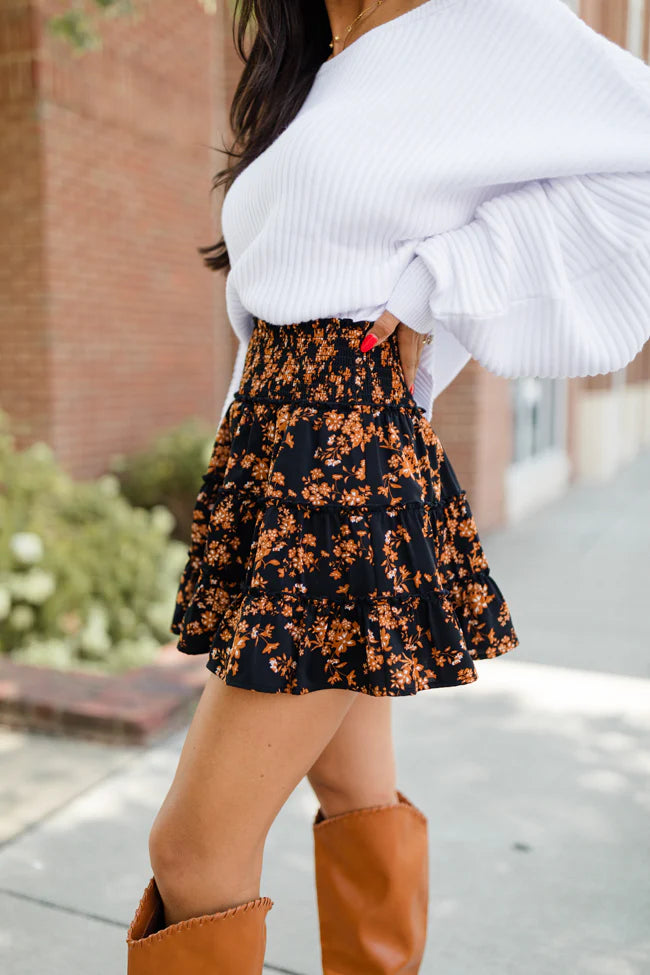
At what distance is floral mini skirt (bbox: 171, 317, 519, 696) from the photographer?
1281mm

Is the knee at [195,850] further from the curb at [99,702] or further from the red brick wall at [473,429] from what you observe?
the red brick wall at [473,429]

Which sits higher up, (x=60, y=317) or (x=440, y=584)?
(x=60, y=317)

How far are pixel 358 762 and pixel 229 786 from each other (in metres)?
0.42

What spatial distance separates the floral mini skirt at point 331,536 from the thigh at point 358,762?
0.26 m

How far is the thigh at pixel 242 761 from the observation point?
4.15 feet

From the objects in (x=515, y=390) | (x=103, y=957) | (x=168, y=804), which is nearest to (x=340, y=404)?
(x=168, y=804)

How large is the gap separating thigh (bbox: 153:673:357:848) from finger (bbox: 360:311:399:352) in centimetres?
51

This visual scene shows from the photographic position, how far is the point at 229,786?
4.15ft

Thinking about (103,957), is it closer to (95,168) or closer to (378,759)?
(378,759)

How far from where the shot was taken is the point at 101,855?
2.50 meters

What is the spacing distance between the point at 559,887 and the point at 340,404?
63.8 inches

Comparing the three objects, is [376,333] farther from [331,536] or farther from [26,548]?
[26,548]

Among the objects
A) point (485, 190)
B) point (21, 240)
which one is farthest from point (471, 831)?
point (21, 240)

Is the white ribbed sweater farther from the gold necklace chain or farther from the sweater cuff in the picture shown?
the gold necklace chain
